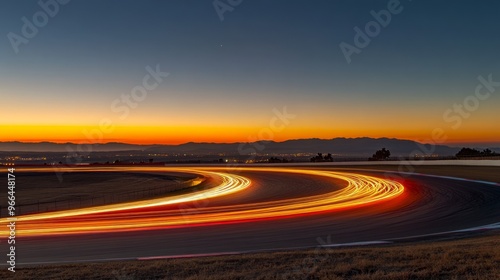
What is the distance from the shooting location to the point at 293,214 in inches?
767

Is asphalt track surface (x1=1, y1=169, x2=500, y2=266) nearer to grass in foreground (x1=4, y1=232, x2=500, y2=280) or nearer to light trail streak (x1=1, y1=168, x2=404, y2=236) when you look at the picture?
light trail streak (x1=1, y1=168, x2=404, y2=236)

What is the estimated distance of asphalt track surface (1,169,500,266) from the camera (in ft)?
42.3

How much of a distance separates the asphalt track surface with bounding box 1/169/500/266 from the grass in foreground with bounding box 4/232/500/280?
216 cm

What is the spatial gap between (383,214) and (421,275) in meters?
10.9

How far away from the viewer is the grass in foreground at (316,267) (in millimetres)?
8617

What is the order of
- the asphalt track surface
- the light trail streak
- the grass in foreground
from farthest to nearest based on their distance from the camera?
the light trail streak
the asphalt track surface
the grass in foreground

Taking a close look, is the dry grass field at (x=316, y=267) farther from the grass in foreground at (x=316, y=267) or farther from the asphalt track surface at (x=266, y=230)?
the asphalt track surface at (x=266, y=230)

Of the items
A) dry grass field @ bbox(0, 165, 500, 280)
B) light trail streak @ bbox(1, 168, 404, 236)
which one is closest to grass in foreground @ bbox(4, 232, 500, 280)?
dry grass field @ bbox(0, 165, 500, 280)

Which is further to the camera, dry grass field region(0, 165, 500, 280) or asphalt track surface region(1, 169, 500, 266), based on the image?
asphalt track surface region(1, 169, 500, 266)

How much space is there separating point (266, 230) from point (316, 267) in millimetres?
6587

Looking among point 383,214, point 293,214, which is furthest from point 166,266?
point 383,214

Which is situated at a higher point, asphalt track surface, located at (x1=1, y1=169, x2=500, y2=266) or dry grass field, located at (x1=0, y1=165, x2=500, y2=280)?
dry grass field, located at (x1=0, y1=165, x2=500, y2=280)

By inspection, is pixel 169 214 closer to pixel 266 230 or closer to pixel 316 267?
pixel 266 230

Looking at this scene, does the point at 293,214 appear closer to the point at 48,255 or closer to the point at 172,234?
the point at 172,234
